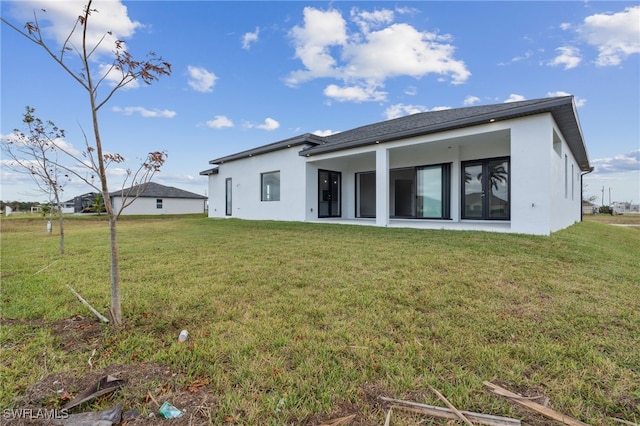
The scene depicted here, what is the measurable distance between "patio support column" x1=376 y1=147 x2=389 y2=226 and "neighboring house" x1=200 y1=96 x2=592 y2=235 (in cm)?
4

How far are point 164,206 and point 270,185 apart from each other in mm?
28977

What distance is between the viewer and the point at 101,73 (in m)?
2.74

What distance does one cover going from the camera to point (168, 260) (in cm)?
570

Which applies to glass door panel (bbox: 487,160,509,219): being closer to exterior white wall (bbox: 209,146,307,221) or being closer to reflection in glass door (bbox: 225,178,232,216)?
exterior white wall (bbox: 209,146,307,221)

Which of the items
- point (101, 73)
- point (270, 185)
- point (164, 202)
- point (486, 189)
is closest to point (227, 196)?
point (270, 185)

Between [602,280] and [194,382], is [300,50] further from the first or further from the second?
[194,382]

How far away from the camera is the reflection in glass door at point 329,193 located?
1317 centimetres

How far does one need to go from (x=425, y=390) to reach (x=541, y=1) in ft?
41.4

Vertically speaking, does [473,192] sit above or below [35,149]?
below

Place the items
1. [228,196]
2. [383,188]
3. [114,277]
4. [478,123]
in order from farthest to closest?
[228,196] → [383,188] → [478,123] → [114,277]

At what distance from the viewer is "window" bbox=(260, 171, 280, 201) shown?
13.8 metres

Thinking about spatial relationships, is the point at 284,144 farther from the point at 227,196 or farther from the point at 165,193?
the point at 165,193

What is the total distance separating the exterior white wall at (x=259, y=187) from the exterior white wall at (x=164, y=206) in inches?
880

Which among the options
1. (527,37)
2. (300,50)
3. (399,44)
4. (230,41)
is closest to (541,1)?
(527,37)
